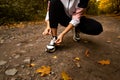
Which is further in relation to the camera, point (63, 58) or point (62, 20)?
point (62, 20)

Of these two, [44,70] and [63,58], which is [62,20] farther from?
[44,70]

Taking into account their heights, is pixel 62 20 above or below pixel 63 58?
above

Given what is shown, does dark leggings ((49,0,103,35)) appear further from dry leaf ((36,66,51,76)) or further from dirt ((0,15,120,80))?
dry leaf ((36,66,51,76))

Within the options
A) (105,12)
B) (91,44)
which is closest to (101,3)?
(105,12)

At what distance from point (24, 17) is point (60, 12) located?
404cm

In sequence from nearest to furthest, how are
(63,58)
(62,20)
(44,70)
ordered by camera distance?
(44,70), (63,58), (62,20)

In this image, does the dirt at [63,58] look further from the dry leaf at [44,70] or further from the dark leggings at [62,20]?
the dark leggings at [62,20]

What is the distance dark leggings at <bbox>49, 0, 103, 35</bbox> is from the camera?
3.05 metres

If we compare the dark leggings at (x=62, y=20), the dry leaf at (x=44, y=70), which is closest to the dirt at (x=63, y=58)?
the dry leaf at (x=44, y=70)

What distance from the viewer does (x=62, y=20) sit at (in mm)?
3275

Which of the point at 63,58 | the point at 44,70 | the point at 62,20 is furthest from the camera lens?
the point at 62,20

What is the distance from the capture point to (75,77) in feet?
8.46

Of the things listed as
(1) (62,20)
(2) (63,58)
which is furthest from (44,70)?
(1) (62,20)

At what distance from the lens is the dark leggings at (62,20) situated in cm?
305
